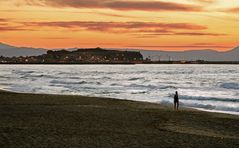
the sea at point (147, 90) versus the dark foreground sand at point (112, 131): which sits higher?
the dark foreground sand at point (112, 131)

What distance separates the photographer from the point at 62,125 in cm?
1755

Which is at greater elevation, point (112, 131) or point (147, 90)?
point (112, 131)

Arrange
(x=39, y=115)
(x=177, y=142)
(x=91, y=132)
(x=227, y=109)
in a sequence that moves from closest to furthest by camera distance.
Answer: (x=177, y=142), (x=91, y=132), (x=39, y=115), (x=227, y=109)

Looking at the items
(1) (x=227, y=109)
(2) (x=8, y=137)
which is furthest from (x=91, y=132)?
(1) (x=227, y=109)

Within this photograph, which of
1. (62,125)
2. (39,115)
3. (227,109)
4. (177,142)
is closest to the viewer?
(177,142)

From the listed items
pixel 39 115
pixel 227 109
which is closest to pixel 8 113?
pixel 39 115

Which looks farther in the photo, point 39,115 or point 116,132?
point 39,115

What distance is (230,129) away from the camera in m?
19.4

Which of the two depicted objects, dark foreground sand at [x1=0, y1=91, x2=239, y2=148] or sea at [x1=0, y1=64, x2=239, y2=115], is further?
sea at [x1=0, y1=64, x2=239, y2=115]

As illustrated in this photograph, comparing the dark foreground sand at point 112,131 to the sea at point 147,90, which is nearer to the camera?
the dark foreground sand at point 112,131

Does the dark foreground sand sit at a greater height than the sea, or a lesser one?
greater

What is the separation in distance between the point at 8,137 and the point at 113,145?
139 inches

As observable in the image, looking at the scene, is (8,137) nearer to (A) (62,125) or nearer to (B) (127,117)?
(A) (62,125)

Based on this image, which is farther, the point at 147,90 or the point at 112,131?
the point at 147,90
